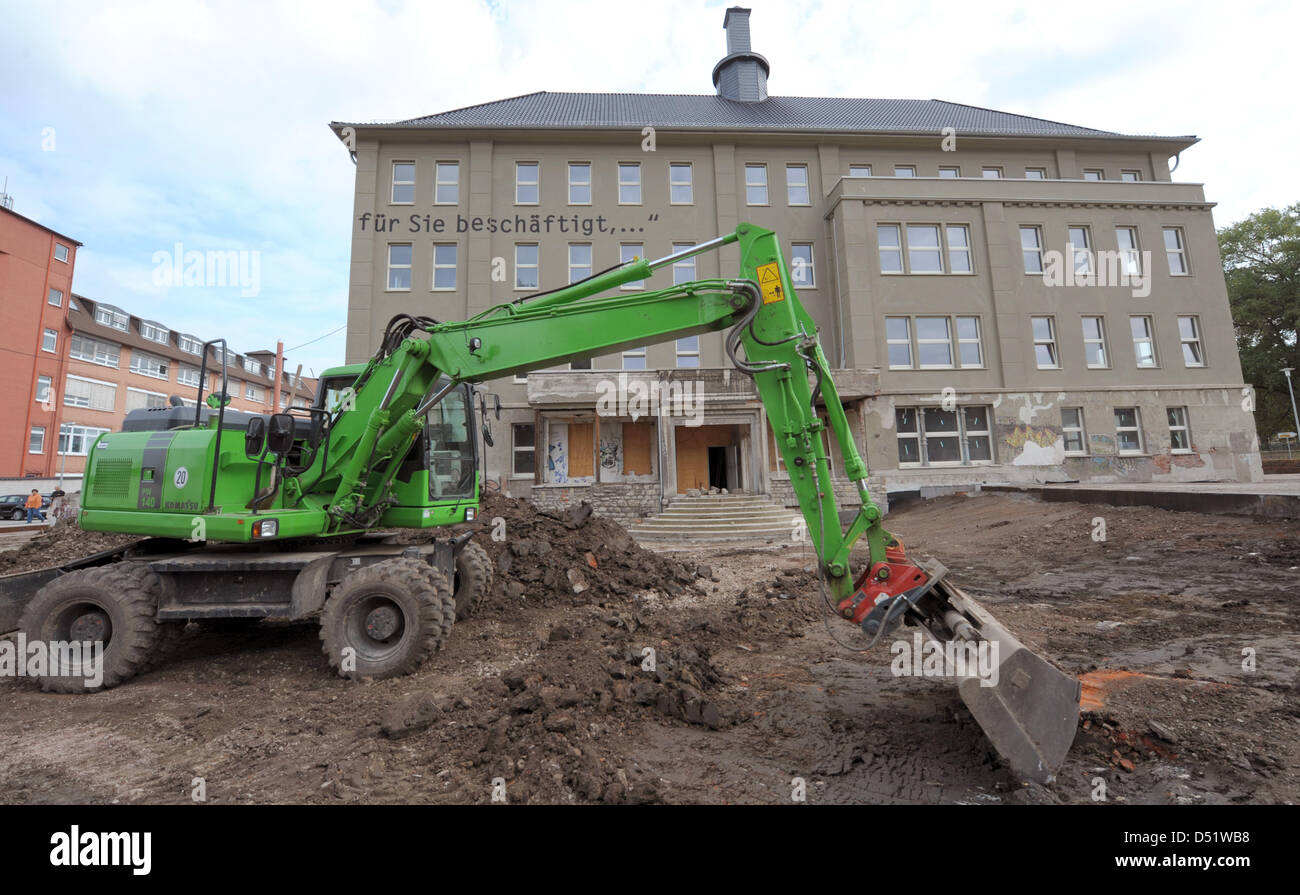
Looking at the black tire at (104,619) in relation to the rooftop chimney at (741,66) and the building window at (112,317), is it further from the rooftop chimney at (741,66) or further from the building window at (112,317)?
the building window at (112,317)

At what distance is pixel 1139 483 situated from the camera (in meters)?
21.2

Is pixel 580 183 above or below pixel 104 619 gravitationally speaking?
above

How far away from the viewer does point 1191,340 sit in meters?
23.0

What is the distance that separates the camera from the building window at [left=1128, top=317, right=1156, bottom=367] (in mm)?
22703

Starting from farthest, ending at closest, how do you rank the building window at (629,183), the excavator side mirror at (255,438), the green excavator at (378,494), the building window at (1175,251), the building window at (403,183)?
the building window at (629,183) < the building window at (403,183) < the building window at (1175,251) < the excavator side mirror at (255,438) < the green excavator at (378,494)

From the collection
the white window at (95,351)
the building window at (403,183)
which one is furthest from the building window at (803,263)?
the white window at (95,351)

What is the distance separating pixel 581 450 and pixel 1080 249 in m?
21.2

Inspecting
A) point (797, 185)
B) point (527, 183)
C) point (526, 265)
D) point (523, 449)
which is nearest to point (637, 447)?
point (523, 449)

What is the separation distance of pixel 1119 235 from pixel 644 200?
62.7 feet

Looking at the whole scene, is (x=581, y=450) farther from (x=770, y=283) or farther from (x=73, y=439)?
(x=73, y=439)

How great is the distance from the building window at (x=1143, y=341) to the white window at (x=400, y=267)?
2846 centimetres

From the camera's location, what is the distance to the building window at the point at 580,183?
79.6 ft
